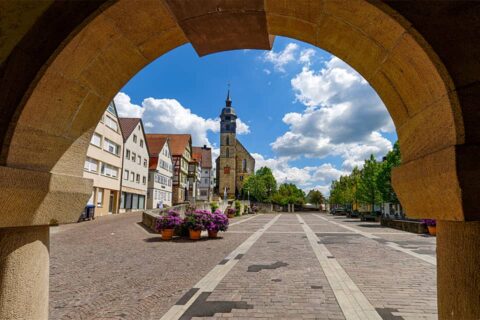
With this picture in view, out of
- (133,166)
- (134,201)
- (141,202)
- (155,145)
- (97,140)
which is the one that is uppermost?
(155,145)

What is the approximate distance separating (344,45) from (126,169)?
40393 millimetres

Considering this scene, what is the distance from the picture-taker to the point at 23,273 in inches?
95.2

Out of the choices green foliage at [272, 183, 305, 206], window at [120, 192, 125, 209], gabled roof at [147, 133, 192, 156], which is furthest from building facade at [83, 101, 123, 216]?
green foliage at [272, 183, 305, 206]

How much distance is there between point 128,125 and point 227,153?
51.2 metres

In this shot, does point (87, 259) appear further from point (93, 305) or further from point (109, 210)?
point (109, 210)

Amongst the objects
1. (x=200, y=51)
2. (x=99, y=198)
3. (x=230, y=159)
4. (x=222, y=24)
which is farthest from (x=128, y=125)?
(x=230, y=159)

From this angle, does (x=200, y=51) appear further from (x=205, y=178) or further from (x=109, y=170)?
(x=205, y=178)

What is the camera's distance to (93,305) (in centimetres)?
609

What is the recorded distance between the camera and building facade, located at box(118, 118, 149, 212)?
3972 cm

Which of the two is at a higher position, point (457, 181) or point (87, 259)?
point (457, 181)

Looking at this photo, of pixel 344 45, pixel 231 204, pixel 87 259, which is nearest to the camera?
pixel 344 45

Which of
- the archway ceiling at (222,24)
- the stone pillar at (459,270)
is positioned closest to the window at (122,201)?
the archway ceiling at (222,24)

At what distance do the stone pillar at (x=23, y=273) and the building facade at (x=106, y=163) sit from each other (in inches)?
1180

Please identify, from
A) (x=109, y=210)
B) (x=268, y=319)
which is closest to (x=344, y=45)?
(x=268, y=319)
